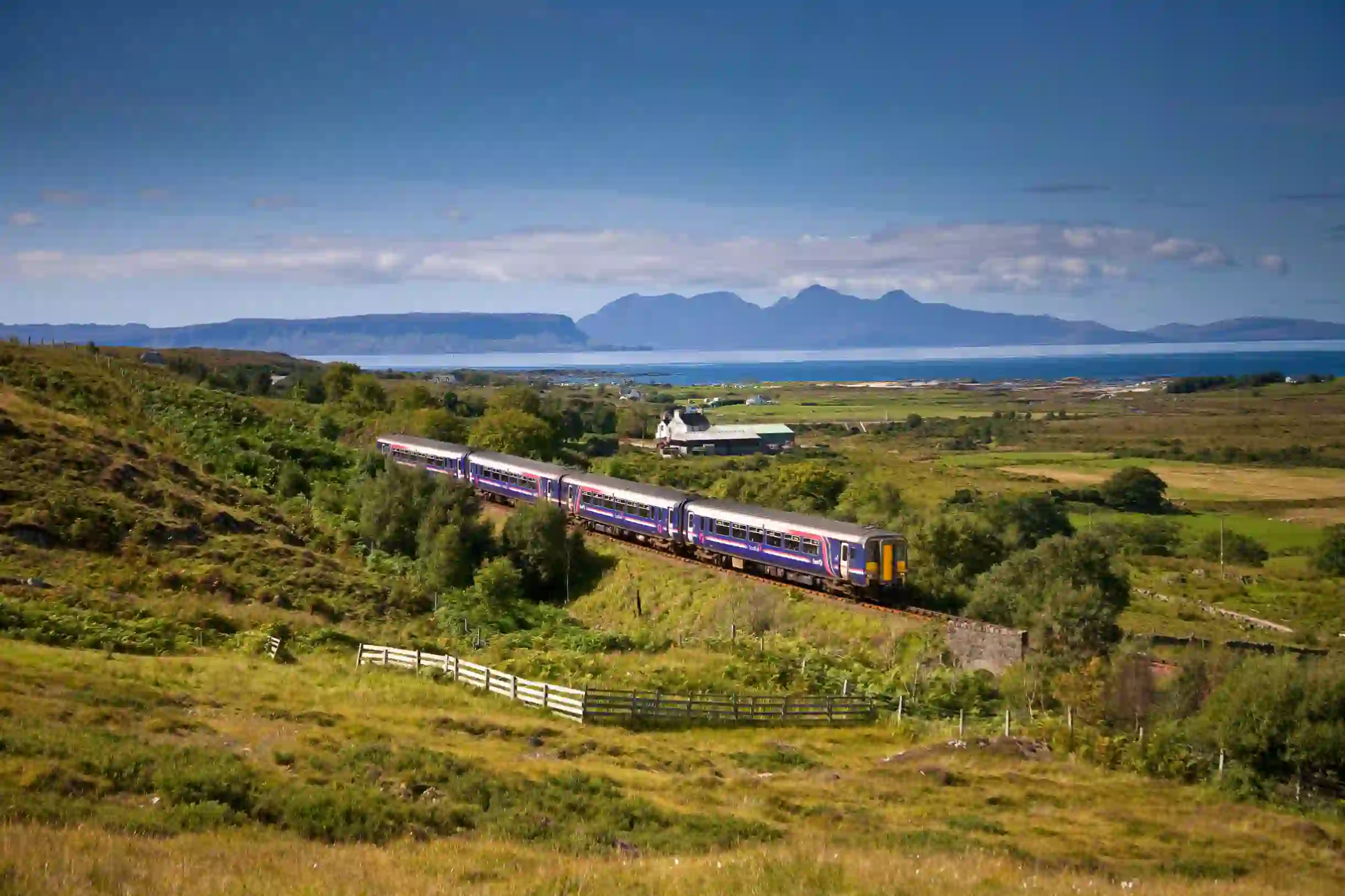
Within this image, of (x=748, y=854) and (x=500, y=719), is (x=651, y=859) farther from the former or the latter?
(x=500, y=719)

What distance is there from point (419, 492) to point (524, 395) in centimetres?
4433

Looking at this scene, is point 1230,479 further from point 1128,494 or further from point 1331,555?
point 1331,555

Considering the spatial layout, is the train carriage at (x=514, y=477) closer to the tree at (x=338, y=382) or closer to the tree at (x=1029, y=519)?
the tree at (x=1029, y=519)

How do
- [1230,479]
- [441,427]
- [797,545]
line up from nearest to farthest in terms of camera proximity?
[797,545] → [441,427] → [1230,479]

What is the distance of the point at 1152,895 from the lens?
1298 cm

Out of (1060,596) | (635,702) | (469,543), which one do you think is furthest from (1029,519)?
(635,702)

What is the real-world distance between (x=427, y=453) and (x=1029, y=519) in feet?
118

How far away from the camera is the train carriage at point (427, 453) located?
59.3 metres

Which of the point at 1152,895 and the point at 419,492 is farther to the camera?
the point at 419,492

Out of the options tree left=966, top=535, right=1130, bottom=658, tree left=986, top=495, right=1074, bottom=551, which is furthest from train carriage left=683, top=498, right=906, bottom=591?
tree left=986, top=495, right=1074, bottom=551

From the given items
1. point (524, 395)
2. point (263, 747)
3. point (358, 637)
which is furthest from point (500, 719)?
point (524, 395)

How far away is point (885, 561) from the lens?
113 ft

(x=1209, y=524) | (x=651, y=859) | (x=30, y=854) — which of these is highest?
(x=30, y=854)

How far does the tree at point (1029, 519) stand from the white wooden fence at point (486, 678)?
32942mm
